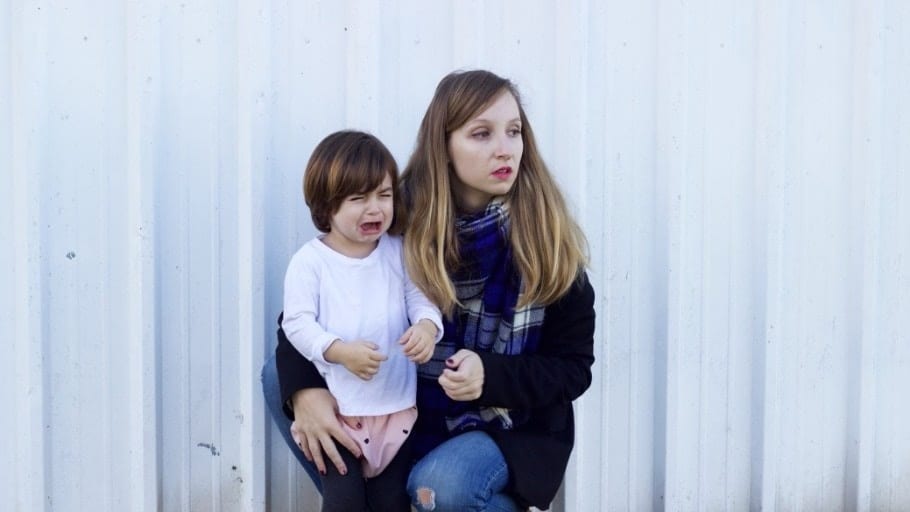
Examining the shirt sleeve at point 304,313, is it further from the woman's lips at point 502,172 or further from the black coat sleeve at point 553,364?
the woman's lips at point 502,172

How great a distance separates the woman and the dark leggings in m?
0.04

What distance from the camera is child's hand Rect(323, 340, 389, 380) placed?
2295 mm

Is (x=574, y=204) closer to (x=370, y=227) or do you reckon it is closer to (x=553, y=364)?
(x=553, y=364)

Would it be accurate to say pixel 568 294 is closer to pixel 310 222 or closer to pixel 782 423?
pixel 310 222

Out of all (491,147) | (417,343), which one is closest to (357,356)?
(417,343)

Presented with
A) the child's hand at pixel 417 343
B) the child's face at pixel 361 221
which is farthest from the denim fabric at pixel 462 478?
the child's face at pixel 361 221

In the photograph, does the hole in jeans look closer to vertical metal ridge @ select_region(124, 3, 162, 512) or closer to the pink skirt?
the pink skirt

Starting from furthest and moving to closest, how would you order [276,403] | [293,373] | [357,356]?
1. [276,403]
2. [293,373]
3. [357,356]

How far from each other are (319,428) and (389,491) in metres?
0.22

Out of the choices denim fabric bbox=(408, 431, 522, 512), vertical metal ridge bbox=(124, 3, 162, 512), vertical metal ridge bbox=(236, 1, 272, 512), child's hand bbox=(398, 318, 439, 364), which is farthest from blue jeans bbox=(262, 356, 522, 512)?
vertical metal ridge bbox=(124, 3, 162, 512)

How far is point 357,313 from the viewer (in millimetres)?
2465

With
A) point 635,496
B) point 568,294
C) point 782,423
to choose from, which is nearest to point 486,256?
point 568,294

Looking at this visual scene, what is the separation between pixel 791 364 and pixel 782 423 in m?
0.19

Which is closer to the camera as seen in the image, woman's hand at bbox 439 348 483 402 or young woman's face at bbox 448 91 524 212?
woman's hand at bbox 439 348 483 402
